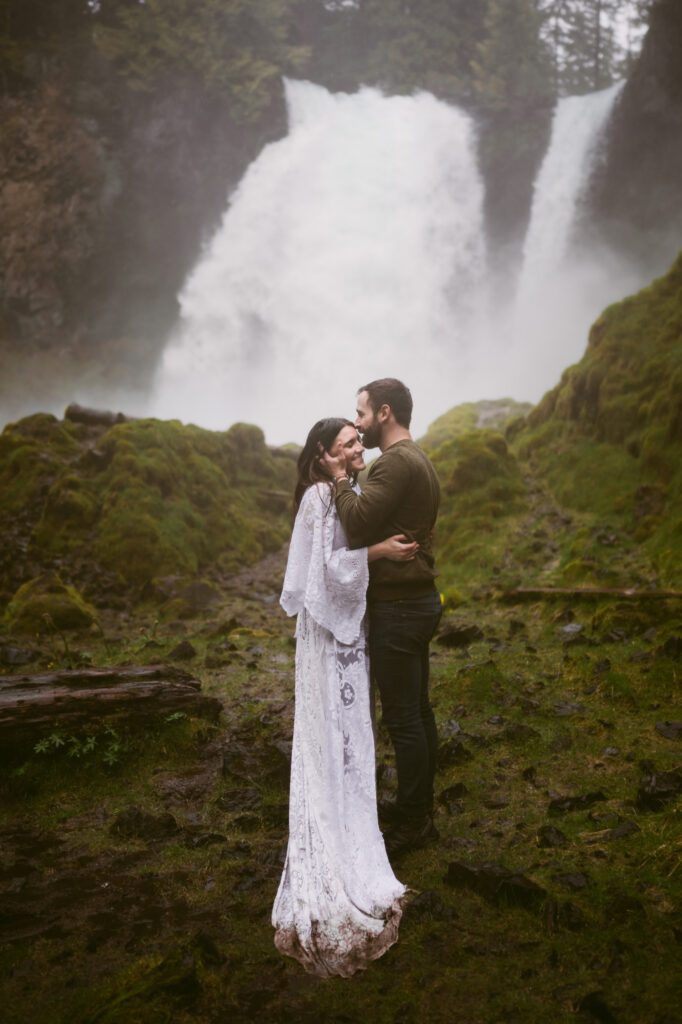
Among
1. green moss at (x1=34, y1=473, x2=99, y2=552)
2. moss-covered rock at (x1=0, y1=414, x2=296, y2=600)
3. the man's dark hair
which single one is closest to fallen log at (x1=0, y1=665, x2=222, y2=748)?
the man's dark hair

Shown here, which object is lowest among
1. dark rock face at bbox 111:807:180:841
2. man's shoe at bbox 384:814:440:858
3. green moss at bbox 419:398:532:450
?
dark rock face at bbox 111:807:180:841

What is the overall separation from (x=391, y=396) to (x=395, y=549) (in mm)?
1065

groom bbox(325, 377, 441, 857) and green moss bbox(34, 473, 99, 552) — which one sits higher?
green moss bbox(34, 473, 99, 552)

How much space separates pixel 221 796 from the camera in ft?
15.9

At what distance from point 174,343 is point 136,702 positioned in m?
43.5

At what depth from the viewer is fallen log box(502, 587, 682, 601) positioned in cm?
711

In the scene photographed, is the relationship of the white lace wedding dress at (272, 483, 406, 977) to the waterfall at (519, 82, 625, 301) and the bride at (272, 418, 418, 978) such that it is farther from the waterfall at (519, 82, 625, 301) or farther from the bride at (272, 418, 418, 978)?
the waterfall at (519, 82, 625, 301)

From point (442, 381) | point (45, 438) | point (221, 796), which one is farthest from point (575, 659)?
point (442, 381)

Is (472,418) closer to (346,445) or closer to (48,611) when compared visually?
(48,611)

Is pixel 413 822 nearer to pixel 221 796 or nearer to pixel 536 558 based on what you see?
pixel 221 796

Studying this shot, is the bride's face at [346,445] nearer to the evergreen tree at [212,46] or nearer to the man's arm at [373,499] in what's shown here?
the man's arm at [373,499]

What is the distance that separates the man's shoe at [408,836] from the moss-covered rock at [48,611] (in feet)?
21.8

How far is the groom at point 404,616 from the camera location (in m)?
3.69

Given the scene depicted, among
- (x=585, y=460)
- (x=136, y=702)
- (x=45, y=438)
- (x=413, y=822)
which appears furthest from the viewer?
(x=45, y=438)
